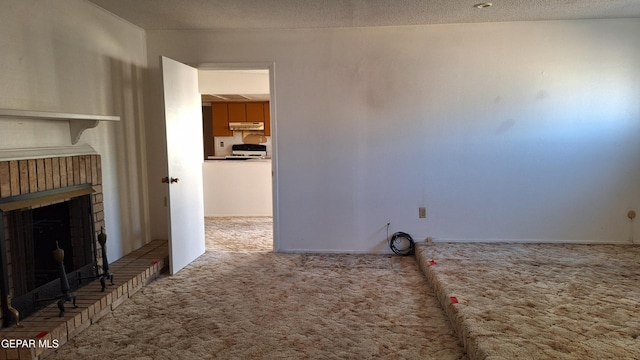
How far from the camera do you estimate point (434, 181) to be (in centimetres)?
440

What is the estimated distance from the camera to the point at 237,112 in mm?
8281

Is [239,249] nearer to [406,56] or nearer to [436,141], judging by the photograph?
[436,141]

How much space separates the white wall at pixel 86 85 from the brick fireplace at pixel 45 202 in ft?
0.62

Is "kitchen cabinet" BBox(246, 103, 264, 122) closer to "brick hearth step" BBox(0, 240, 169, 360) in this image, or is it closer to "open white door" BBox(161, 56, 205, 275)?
"open white door" BBox(161, 56, 205, 275)

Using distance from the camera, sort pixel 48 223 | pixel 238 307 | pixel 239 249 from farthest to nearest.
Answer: pixel 239 249
pixel 238 307
pixel 48 223

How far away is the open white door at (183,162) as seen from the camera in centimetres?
378

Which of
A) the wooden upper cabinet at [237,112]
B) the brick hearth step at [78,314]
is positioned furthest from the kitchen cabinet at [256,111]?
the brick hearth step at [78,314]

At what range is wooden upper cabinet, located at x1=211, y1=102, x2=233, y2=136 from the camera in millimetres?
8336

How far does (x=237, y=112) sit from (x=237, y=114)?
4 centimetres

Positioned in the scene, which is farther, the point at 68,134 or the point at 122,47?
the point at 122,47

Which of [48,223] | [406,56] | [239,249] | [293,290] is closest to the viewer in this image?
[48,223]

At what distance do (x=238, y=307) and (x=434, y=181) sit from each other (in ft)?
8.04

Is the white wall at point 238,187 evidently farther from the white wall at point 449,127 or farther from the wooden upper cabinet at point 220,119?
the white wall at point 449,127

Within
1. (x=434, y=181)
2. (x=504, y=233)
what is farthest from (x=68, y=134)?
(x=504, y=233)
